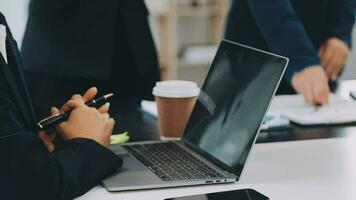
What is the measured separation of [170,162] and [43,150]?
0.29 m

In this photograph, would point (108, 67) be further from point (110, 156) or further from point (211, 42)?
point (211, 42)

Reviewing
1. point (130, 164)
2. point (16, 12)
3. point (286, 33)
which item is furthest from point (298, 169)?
point (16, 12)

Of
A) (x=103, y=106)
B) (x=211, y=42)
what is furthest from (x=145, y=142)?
(x=211, y=42)

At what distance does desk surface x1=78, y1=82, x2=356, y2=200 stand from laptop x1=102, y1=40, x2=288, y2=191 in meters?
0.03

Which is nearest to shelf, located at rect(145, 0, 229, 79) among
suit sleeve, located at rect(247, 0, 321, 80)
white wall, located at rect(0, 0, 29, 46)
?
white wall, located at rect(0, 0, 29, 46)

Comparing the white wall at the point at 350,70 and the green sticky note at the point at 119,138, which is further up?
the green sticky note at the point at 119,138

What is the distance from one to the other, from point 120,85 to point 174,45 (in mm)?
2210

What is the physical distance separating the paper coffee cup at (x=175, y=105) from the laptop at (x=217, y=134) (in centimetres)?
5

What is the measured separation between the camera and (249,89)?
4.21 feet

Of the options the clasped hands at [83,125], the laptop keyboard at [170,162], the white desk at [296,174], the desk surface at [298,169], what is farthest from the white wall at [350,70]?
the clasped hands at [83,125]

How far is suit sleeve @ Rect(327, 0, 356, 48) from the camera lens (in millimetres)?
2256

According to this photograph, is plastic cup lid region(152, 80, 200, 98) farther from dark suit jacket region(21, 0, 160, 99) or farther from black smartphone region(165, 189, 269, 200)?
dark suit jacket region(21, 0, 160, 99)

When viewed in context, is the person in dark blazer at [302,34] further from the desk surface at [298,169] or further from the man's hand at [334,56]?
the desk surface at [298,169]

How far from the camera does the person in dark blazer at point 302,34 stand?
1861 mm
